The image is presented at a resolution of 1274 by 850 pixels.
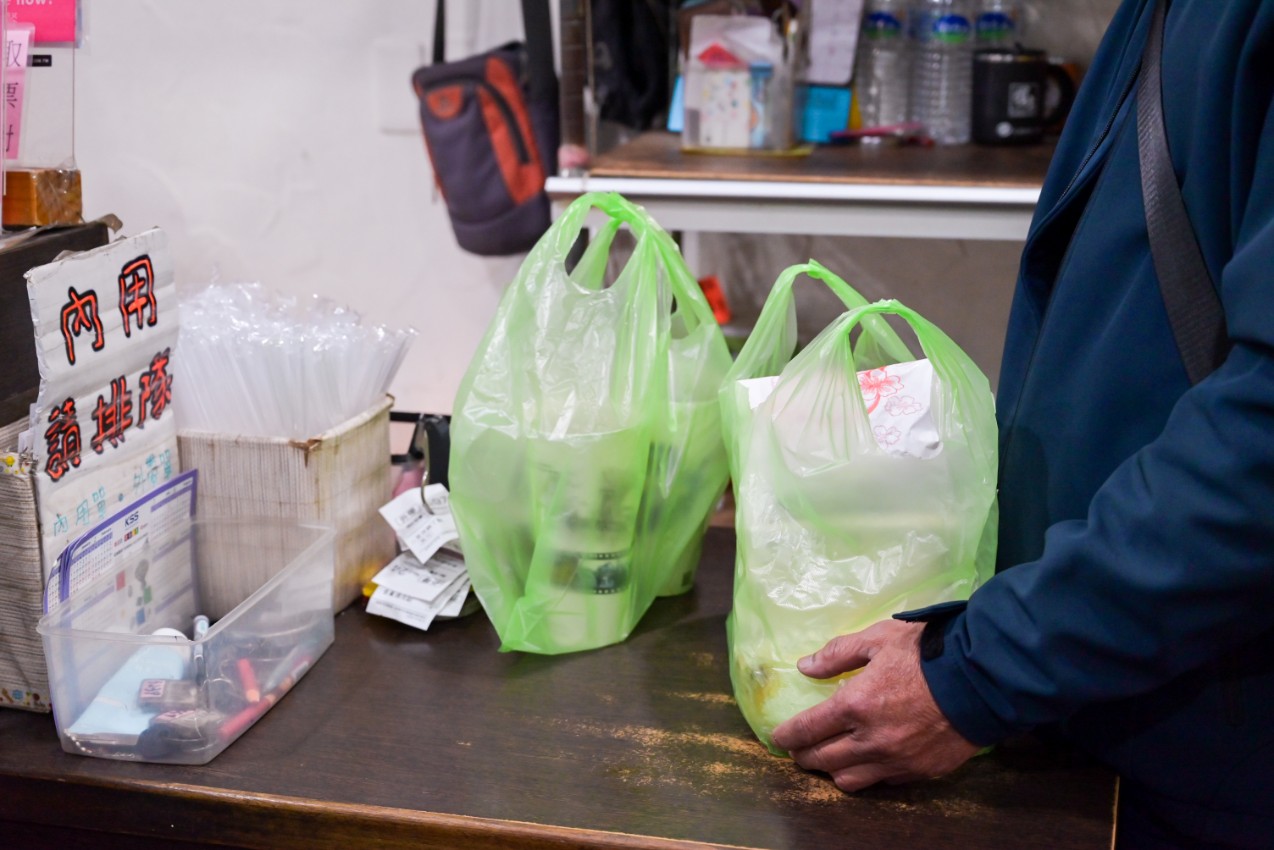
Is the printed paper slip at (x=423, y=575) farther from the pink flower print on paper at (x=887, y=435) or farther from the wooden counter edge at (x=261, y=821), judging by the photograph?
the pink flower print on paper at (x=887, y=435)

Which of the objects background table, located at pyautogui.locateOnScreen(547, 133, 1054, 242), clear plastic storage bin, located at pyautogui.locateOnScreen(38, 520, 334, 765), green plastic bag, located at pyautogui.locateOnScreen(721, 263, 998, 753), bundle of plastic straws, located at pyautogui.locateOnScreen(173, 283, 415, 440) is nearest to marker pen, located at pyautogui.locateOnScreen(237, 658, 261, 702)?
clear plastic storage bin, located at pyautogui.locateOnScreen(38, 520, 334, 765)

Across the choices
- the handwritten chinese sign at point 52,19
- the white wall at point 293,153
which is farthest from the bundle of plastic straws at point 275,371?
the white wall at point 293,153

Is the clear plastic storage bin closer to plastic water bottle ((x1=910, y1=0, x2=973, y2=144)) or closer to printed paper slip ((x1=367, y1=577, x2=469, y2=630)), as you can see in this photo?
printed paper slip ((x1=367, y1=577, x2=469, y2=630))

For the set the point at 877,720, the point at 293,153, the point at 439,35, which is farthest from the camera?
the point at 293,153

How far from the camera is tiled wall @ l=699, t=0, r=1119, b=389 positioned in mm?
2250

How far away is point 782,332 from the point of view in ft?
3.22

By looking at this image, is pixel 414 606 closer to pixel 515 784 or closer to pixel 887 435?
pixel 515 784

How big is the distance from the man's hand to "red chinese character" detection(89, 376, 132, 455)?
56 centimetres

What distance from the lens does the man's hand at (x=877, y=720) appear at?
0.77 metres

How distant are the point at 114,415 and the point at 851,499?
57 cm

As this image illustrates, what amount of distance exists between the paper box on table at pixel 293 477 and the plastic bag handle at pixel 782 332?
1.13 ft

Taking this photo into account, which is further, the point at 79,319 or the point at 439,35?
the point at 439,35

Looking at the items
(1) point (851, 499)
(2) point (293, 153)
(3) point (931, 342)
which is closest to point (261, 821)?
(1) point (851, 499)

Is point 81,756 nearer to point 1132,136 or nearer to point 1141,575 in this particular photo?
point 1141,575
